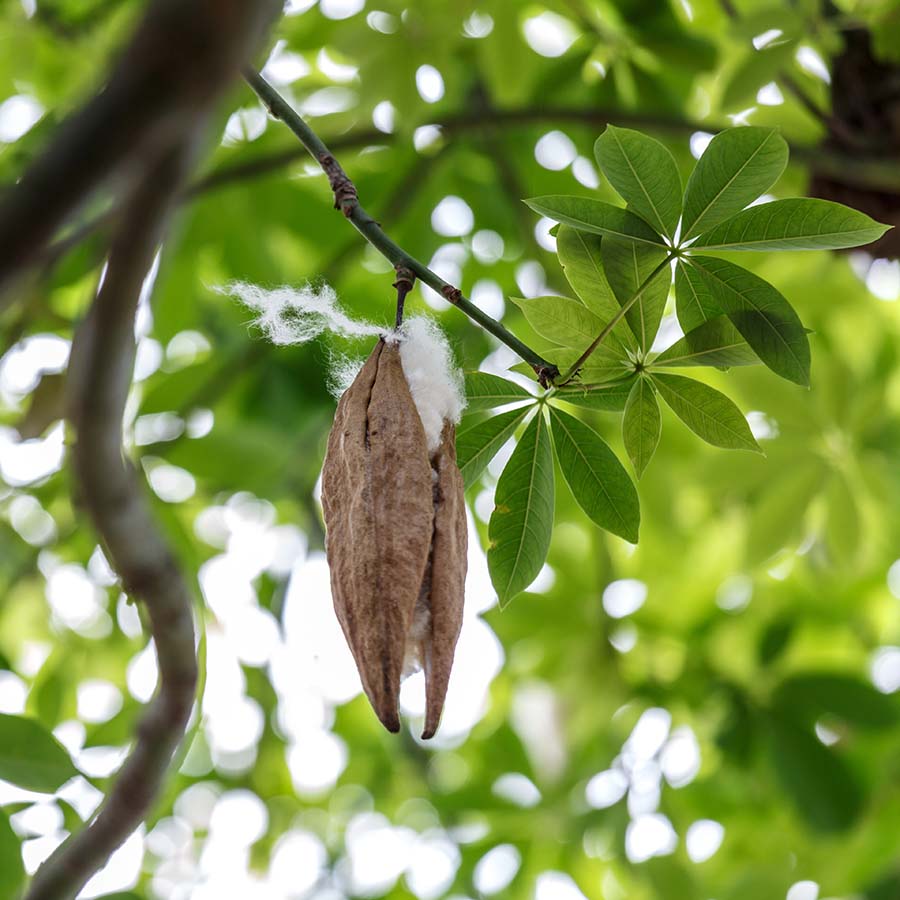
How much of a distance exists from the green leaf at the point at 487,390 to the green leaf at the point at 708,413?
113 millimetres

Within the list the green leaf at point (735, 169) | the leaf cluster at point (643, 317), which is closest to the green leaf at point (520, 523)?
the leaf cluster at point (643, 317)

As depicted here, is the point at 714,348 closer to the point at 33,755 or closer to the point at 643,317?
the point at 643,317

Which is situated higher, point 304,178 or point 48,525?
point 304,178

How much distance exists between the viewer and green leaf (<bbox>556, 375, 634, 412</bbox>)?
80cm

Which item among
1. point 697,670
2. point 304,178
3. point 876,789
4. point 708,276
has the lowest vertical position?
point 876,789

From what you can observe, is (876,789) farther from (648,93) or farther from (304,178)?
(304,178)

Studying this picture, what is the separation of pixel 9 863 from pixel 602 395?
641 millimetres

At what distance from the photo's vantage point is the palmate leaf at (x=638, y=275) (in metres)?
0.79

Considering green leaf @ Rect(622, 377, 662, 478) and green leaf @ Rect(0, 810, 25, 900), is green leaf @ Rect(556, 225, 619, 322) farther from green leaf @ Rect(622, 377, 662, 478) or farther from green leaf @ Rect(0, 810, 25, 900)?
green leaf @ Rect(0, 810, 25, 900)

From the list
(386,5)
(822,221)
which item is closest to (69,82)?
(386,5)

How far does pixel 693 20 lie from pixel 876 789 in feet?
4.68

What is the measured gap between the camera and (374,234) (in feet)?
2.31

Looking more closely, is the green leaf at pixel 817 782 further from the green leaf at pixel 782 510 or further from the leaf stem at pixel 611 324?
the leaf stem at pixel 611 324

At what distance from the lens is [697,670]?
80.7 inches
